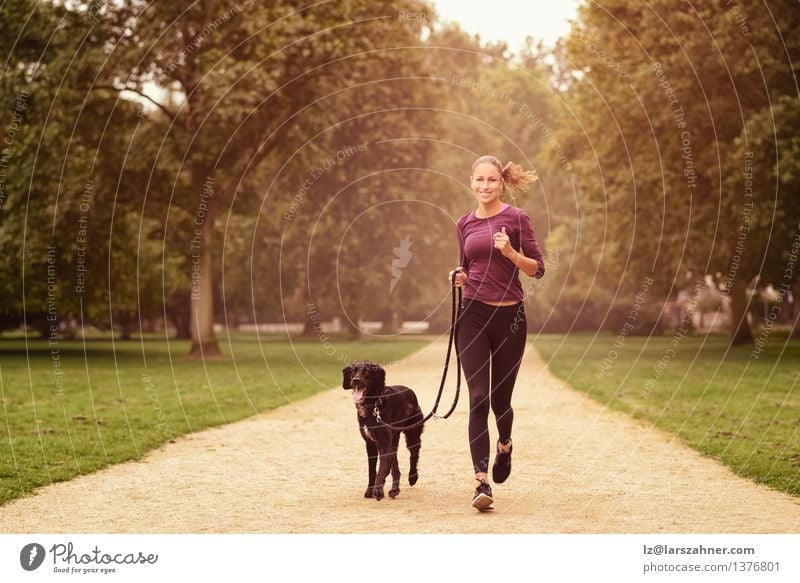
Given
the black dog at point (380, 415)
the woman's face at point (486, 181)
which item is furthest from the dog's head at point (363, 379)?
the woman's face at point (486, 181)

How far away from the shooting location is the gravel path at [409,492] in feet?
31.0

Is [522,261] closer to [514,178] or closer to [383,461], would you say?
[514,178]

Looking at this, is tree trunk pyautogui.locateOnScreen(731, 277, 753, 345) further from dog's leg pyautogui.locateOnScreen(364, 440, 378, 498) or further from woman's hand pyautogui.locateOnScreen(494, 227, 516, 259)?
woman's hand pyautogui.locateOnScreen(494, 227, 516, 259)

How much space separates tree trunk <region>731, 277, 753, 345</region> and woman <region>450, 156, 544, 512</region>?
34.5 metres

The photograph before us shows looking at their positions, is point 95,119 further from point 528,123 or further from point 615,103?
point 528,123

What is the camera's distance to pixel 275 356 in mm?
50031

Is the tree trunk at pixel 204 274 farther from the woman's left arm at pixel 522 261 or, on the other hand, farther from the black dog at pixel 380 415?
the woman's left arm at pixel 522 261

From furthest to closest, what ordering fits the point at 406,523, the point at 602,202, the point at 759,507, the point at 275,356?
the point at 275,356 < the point at 602,202 < the point at 759,507 < the point at 406,523

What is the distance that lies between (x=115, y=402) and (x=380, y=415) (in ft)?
50.2

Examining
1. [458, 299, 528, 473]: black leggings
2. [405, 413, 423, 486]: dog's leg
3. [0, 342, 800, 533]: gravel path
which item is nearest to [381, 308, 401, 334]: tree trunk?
[0, 342, 800, 533]: gravel path

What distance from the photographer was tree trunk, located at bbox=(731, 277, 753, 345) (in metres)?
45.9

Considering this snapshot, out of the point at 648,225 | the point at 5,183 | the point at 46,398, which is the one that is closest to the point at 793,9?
the point at 648,225

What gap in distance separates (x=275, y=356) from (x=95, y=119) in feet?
54.1

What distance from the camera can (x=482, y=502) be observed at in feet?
32.0
